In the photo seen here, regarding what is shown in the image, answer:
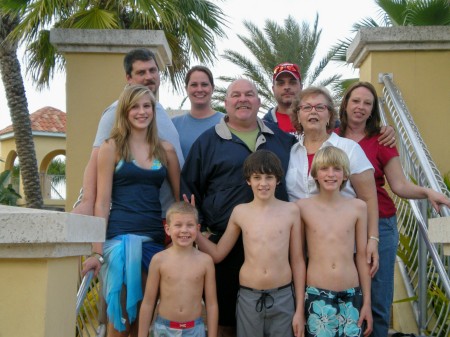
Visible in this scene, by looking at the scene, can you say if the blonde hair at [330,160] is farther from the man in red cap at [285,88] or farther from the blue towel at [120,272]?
the man in red cap at [285,88]

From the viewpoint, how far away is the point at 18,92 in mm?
12477

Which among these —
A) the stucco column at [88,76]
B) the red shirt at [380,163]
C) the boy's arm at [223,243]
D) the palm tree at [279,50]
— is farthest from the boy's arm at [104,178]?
the palm tree at [279,50]

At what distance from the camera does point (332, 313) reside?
10.6ft

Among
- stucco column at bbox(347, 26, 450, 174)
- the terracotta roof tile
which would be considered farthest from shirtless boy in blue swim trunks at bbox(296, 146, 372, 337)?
the terracotta roof tile

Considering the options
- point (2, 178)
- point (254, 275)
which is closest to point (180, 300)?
point (254, 275)

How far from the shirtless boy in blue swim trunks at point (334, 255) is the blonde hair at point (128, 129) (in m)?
0.93

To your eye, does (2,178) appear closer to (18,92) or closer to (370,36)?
(18,92)

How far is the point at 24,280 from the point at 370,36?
475cm

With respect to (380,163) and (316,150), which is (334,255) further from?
(380,163)

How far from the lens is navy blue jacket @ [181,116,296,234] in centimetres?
362

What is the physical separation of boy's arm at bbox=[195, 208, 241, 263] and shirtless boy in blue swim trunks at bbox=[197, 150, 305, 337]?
2 centimetres

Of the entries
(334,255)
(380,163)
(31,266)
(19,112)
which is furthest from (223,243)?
(19,112)

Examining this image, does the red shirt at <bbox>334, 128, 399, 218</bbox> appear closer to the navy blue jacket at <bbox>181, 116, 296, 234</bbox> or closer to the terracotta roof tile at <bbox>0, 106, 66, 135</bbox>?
the navy blue jacket at <bbox>181, 116, 296, 234</bbox>

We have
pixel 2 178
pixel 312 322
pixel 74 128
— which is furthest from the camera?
pixel 2 178
